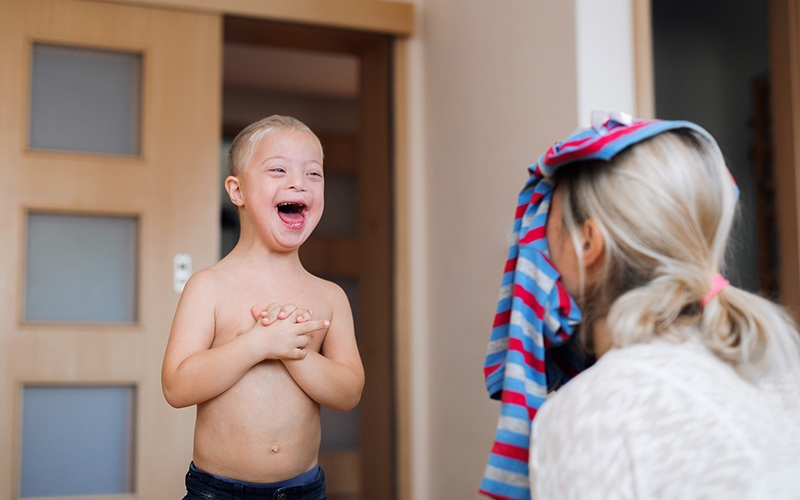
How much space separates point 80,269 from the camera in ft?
7.98

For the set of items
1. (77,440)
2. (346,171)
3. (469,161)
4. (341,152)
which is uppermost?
(341,152)

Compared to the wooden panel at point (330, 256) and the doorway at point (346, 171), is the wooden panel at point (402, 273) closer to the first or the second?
the doorway at point (346, 171)

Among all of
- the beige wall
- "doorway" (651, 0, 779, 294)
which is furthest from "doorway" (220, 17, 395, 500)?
"doorway" (651, 0, 779, 294)

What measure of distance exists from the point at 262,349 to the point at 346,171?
12.0 feet

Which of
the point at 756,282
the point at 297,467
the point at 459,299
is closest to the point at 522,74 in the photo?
the point at 459,299

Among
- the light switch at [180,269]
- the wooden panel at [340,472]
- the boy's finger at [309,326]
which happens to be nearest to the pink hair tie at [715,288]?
the boy's finger at [309,326]

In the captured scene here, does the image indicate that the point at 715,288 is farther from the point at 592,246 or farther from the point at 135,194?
the point at 135,194

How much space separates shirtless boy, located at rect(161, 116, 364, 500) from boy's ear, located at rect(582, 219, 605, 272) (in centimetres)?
48

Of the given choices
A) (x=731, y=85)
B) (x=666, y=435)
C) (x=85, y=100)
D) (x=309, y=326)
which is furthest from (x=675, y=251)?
(x=731, y=85)

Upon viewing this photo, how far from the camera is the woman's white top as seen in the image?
2.46 ft

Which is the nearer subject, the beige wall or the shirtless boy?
the shirtless boy

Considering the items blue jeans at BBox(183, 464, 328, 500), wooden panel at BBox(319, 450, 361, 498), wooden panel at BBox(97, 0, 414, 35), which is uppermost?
wooden panel at BBox(97, 0, 414, 35)

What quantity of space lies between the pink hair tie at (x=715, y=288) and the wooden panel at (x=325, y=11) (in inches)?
85.5

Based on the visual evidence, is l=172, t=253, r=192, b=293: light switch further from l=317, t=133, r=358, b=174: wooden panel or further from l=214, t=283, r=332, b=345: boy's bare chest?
l=317, t=133, r=358, b=174: wooden panel
